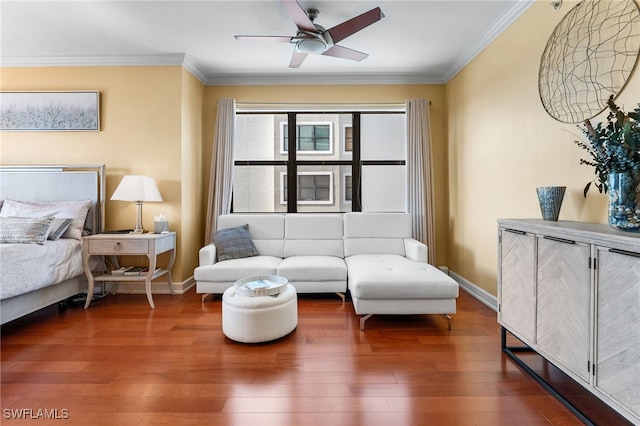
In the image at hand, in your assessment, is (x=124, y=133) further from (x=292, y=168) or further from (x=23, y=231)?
(x=292, y=168)

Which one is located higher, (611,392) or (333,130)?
(333,130)

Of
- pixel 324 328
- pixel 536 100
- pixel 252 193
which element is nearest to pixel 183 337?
pixel 324 328

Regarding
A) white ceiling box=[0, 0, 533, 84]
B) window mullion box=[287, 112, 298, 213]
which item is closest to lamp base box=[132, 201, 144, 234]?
white ceiling box=[0, 0, 533, 84]

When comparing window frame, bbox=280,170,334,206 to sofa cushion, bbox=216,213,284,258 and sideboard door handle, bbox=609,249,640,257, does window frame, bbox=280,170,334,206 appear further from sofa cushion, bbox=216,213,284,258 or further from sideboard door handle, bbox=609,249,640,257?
sideboard door handle, bbox=609,249,640,257

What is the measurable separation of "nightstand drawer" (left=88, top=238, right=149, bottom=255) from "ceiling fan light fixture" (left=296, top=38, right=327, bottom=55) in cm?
238

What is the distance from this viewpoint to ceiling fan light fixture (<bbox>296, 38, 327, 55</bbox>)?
2.60 m

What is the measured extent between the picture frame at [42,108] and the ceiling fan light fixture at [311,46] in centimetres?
256

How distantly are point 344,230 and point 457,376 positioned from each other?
7.23ft

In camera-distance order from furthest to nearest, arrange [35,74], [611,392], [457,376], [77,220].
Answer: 1. [35,74]
2. [77,220]
3. [457,376]
4. [611,392]

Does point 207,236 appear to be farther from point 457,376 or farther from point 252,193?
point 457,376

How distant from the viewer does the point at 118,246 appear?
121 inches

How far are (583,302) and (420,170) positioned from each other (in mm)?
2780

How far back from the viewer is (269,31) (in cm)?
301

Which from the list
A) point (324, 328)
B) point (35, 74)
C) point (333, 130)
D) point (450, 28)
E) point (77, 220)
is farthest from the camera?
point (333, 130)
